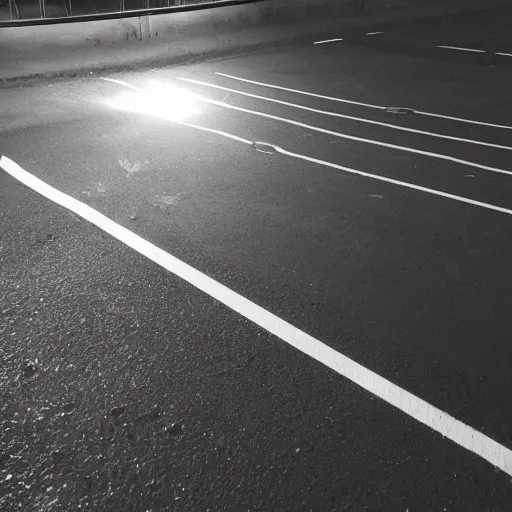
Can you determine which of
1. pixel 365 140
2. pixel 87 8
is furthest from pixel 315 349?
pixel 87 8

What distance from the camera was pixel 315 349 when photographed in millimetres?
3449

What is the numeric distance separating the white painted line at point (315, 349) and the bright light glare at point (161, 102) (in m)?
3.29

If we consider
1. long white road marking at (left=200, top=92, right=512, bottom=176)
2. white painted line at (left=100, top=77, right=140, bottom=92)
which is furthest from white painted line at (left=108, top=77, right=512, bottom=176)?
white painted line at (left=100, top=77, right=140, bottom=92)

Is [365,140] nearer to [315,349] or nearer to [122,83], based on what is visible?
[315,349]

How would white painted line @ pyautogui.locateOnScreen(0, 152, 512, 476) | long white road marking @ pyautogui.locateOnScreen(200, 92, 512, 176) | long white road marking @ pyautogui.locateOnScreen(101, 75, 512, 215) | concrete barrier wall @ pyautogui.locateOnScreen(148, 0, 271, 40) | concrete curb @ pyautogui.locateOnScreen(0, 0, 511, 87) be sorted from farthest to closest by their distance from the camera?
concrete barrier wall @ pyautogui.locateOnScreen(148, 0, 271, 40), concrete curb @ pyautogui.locateOnScreen(0, 0, 511, 87), long white road marking @ pyautogui.locateOnScreen(200, 92, 512, 176), long white road marking @ pyautogui.locateOnScreen(101, 75, 512, 215), white painted line @ pyautogui.locateOnScreen(0, 152, 512, 476)

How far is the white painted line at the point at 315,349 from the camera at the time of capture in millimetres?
2834

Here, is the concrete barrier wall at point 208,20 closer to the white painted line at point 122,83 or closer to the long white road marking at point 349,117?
the white painted line at point 122,83

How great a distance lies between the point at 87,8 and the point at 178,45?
3768 mm

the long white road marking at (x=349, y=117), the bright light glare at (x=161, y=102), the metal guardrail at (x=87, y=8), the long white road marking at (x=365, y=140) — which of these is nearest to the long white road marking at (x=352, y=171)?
the bright light glare at (x=161, y=102)

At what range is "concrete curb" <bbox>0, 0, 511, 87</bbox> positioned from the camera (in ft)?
31.5

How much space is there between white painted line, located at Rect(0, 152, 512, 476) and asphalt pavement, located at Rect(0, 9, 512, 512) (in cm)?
2

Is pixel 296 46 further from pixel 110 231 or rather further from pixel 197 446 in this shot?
pixel 197 446

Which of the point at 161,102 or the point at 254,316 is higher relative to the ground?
the point at 161,102

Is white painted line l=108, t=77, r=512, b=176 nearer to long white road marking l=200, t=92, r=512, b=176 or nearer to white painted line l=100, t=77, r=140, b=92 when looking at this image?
long white road marking l=200, t=92, r=512, b=176
